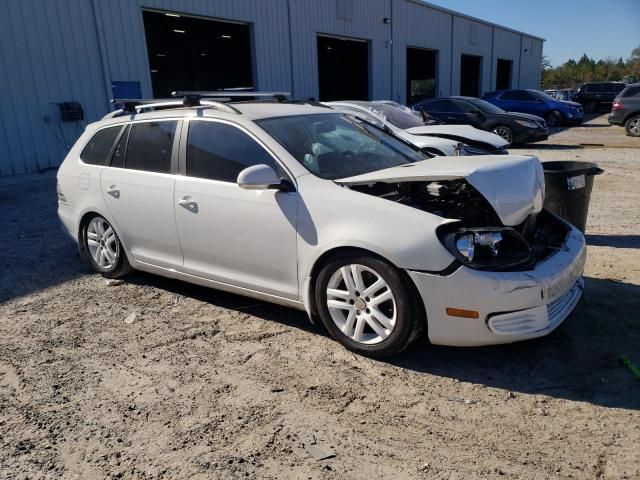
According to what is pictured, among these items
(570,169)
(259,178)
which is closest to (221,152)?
(259,178)

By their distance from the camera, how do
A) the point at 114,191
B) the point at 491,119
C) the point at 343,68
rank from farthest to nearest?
the point at 343,68, the point at 491,119, the point at 114,191

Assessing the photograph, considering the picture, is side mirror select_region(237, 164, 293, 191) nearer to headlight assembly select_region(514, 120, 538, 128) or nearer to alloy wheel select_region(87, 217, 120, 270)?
alloy wheel select_region(87, 217, 120, 270)

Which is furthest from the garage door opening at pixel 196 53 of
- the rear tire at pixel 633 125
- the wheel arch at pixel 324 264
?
the wheel arch at pixel 324 264

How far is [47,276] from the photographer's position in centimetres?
541

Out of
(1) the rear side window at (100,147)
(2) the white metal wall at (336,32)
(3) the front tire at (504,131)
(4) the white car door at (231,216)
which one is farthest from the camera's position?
(2) the white metal wall at (336,32)

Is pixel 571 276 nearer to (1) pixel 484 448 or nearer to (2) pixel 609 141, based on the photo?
(1) pixel 484 448

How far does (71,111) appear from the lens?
1225 cm

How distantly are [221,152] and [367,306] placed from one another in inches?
65.2

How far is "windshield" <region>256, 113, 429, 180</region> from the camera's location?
12.6 ft

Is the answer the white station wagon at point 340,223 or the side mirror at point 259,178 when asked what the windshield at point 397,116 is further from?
the side mirror at point 259,178

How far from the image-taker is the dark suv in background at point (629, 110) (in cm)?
1689

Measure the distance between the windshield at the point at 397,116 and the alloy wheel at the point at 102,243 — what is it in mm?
6162

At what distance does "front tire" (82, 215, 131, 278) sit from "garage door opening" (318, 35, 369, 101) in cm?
1698

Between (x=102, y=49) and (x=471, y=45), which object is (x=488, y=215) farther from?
(x=471, y=45)
